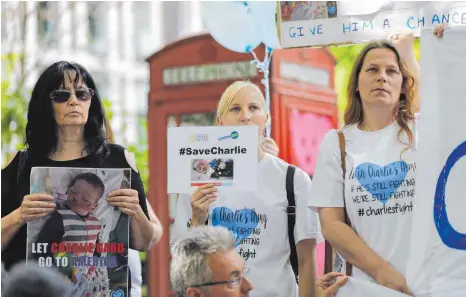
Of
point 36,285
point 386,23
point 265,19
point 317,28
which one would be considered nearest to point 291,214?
point 317,28

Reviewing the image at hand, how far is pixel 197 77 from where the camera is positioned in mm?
8367

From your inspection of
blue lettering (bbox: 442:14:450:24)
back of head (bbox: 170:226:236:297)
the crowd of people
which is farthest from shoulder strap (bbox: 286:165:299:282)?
blue lettering (bbox: 442:14:450:24)

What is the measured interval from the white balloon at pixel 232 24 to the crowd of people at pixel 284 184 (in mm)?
1452

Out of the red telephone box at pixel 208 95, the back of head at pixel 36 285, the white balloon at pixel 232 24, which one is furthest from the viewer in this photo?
the red telephone box at pixel 208 95

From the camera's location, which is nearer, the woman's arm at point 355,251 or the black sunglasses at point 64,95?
the woman's arm at point 355,251

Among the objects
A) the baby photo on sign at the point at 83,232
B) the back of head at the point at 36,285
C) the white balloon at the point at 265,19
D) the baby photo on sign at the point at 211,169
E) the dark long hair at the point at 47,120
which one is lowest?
the back of head at the point at 36,285

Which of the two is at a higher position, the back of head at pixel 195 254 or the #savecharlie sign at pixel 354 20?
the #savecharlie sign at pixel 354 20

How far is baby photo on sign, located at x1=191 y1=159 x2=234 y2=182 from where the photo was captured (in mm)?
4797

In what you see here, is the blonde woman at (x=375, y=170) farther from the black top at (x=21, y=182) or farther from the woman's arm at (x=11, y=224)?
the woman's arm at (x=11, y=224)

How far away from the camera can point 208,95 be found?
26.9ft

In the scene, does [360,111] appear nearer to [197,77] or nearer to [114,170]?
[114,170]

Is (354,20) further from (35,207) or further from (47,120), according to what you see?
(35,207)

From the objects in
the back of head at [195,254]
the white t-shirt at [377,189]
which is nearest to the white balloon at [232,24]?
the white t-shirt at [377,189]

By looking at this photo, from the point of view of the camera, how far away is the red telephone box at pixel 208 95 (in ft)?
25.8
